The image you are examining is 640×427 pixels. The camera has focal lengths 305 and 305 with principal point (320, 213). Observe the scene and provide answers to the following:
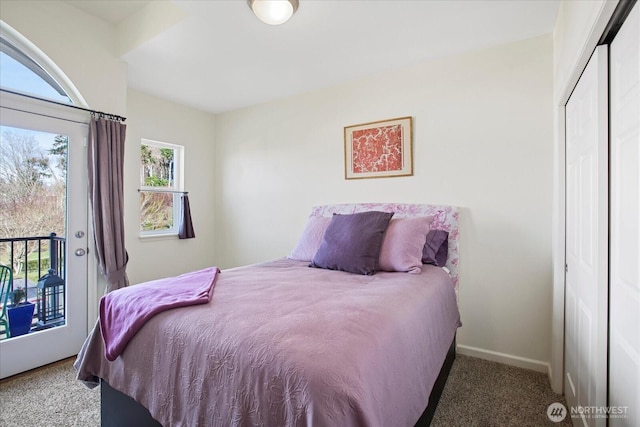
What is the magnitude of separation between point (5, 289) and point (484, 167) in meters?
3.61

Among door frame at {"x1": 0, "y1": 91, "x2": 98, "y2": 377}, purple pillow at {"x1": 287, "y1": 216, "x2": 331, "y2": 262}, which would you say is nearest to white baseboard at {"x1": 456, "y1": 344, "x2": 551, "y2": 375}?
purple pillow at {"x1": 287, "y1": 216, "x2": 331, "y2": 262}

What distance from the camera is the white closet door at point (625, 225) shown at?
3.25 ft

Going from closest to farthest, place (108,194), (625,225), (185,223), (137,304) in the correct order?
(625,225), (137,304), (108,194), (185,223)

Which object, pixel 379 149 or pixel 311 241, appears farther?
pixel 379 149

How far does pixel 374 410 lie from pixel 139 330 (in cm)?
102

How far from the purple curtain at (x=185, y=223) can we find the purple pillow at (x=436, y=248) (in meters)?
2.75

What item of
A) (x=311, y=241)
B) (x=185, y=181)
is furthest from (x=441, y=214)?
(x=185, y=181)

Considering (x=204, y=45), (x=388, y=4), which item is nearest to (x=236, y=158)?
(x=204, y=45)

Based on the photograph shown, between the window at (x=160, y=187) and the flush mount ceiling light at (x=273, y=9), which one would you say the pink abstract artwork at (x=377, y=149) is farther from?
the window at (x=160, y=187)

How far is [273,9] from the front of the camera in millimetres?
1788

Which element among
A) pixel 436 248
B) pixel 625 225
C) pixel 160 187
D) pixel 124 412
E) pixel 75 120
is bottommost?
pixel 124 412

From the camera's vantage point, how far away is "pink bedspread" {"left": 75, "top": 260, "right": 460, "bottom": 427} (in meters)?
0.85

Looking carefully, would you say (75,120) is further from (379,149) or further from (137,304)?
(379,149)

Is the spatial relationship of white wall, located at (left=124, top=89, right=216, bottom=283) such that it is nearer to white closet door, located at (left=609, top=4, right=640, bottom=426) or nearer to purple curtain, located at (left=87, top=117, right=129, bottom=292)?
purple curtain, located at (left=87, top=117, right=129, bottom=292)
